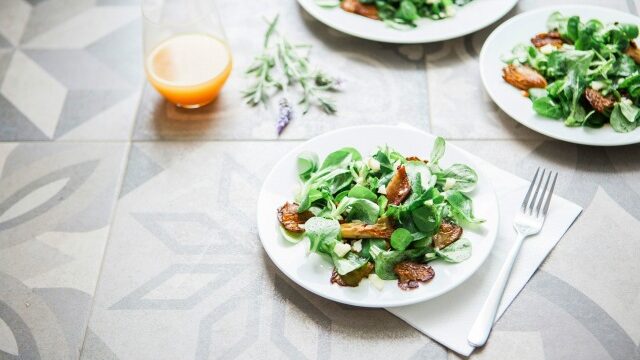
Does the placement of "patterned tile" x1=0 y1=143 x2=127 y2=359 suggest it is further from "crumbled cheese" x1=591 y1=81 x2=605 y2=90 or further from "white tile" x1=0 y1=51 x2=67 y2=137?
"crumbled cheese" x1=591 y1=81 x2=605 y2=90

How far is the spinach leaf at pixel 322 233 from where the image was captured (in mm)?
901

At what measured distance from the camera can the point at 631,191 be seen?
108 centimetres

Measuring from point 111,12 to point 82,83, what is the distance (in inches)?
10.5

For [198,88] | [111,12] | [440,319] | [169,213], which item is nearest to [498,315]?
[440,319]

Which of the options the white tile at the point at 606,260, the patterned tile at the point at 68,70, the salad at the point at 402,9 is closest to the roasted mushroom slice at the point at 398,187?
the white tile at the point at 606,260

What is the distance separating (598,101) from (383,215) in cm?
47

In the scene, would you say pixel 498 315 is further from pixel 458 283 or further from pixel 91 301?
pixel 91 301

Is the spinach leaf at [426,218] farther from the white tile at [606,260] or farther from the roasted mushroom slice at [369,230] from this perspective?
the white tile at [606,260]

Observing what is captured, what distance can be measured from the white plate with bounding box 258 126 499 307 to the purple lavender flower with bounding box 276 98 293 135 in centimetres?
16

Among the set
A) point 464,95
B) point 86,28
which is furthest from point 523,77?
point 86,28

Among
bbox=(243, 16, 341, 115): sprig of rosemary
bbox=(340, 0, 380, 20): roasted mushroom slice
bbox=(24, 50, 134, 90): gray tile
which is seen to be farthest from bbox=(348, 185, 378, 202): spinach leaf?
bbox=(24, 50, 134, 90): gray tile

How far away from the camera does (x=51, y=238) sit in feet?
3.58

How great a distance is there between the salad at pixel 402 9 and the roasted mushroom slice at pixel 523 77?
213mm

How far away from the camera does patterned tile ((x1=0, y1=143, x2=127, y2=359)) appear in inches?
38.4
